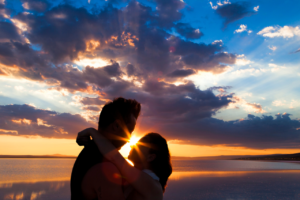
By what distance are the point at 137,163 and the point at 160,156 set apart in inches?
15.9

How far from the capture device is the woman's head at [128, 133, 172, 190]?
10.4 ft

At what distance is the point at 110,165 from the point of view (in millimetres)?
2164

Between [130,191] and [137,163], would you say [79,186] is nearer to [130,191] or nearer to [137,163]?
[130,191]

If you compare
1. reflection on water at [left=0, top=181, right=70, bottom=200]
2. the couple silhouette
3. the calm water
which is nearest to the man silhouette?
the couple silhouette

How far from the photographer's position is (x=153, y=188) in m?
2.60

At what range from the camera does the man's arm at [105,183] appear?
1939 millimetres

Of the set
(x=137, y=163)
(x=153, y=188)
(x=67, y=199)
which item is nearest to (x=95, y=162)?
(x=153, y=188)

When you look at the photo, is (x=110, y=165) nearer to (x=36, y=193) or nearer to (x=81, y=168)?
(x=81, y=168)

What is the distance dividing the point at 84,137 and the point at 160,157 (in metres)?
1.34

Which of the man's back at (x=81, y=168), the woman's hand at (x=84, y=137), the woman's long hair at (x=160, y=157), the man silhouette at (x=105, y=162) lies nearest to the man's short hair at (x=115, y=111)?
the man silhouette at (x=105, y=162)

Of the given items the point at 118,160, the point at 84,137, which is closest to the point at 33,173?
the point at 84,137

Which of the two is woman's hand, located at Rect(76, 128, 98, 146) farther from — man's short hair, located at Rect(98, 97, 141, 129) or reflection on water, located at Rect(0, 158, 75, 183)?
reflection on water, located at Rect(0, 158, 75, 183)

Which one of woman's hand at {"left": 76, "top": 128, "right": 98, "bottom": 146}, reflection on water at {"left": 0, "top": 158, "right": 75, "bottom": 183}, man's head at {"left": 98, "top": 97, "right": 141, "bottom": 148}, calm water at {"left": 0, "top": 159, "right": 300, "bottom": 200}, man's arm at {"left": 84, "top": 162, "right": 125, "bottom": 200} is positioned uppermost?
man's head at {"left": 98, "top": 97, "right": 141, "bottom": 148}

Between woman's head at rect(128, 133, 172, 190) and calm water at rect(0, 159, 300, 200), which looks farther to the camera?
calm water at rect(0, 159, 300, 200)
